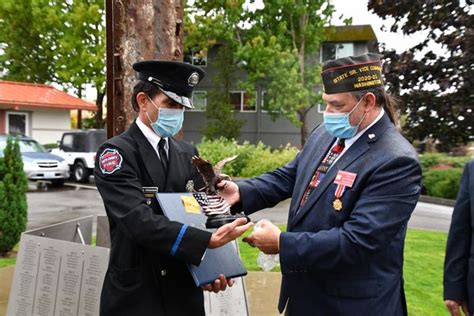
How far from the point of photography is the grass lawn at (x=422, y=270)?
4.85 metres

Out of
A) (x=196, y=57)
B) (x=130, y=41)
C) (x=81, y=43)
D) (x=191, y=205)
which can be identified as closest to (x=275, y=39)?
(x=196, y=57)

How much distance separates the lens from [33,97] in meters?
18.8

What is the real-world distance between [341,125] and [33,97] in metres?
18.6

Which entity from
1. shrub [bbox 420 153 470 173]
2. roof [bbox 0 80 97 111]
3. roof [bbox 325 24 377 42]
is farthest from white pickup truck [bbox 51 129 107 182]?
roof [bbox 325 24 377 42]

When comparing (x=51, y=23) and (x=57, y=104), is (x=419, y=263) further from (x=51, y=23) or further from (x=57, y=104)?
(x=51, y=23)

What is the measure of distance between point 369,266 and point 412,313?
290 cm

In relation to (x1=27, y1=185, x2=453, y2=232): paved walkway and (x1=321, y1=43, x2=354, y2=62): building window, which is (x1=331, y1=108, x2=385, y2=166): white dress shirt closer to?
(x1=27, y1=185, x2=453, y2=232): paved walkway

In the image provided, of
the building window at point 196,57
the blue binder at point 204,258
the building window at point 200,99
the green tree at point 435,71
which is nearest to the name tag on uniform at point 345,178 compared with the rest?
the blue binder at point 204,258

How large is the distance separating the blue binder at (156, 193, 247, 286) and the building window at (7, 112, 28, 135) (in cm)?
1930

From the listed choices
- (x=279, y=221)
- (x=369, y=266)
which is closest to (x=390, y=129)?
(x=369, y=266)

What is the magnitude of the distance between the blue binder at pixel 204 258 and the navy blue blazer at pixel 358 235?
0.26 meters

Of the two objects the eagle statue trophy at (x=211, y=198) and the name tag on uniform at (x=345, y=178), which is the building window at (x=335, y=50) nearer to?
the eagle statue trophy at (x=211, y=198)

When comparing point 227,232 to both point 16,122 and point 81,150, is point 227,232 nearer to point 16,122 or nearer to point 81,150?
point 81,150

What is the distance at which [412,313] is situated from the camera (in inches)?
182
